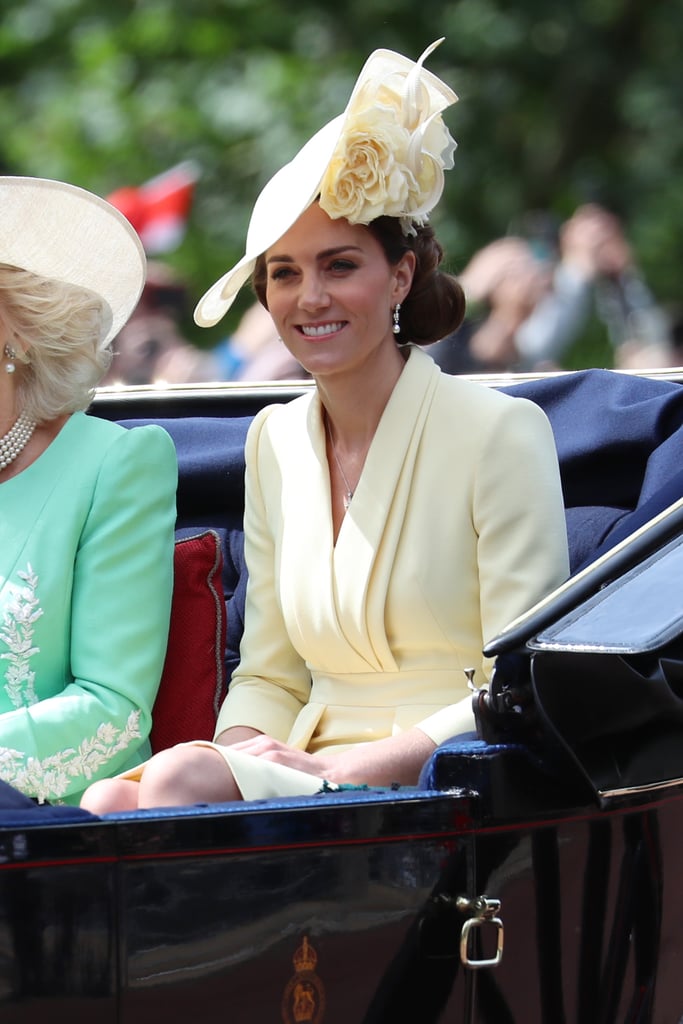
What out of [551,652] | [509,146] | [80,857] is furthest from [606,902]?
[509,146]

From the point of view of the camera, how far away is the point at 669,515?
2410mm

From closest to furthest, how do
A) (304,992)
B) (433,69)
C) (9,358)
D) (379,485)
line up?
1. (304,992)
2. (379,485)
3. (9,358)
4. (433,69)

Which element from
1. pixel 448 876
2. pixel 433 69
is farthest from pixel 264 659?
pixel 433 69

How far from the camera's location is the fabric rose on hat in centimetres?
273

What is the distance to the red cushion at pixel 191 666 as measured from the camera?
2.97 meters

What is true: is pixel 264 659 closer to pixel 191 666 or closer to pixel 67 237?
pixel 191 666

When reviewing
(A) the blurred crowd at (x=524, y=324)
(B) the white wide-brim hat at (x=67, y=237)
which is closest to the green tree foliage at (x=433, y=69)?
(A) the blurred crowd at (x=524, y=324)

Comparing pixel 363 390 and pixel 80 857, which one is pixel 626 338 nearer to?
pixel 363 390

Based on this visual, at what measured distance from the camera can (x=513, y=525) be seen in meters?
2.68

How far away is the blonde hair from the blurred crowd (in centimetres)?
281

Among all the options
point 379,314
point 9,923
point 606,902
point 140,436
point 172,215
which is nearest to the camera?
point 9,923

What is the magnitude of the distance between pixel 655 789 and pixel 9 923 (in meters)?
0.94

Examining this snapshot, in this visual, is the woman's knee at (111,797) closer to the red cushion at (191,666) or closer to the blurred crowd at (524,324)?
the red cushion at (191,666)

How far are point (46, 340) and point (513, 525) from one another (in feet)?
2.99
